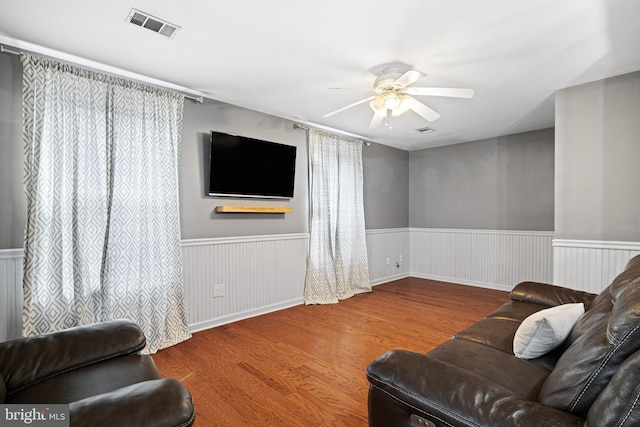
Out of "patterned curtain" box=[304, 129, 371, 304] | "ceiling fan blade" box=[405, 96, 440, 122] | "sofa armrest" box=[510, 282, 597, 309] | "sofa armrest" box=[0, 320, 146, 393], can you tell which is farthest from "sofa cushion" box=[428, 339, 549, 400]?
"patterned curtain" box=[304, 129, 371, 304]

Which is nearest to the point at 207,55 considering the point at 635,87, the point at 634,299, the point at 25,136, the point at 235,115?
the point at 235,115

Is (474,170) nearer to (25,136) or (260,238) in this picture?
(260,238)

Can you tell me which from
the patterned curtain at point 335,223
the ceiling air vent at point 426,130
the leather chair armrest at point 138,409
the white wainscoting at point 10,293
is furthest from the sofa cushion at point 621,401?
the ceiling air vent at point 426,130

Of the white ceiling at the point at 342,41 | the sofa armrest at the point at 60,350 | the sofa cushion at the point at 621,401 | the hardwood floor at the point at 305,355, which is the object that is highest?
the white ceiling at the point at 342,41

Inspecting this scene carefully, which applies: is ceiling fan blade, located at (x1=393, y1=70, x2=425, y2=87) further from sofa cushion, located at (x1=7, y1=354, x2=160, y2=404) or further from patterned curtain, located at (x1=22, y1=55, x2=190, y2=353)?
sofa cushion, located at (x1=7, y1=354, x2=160, y2=404)

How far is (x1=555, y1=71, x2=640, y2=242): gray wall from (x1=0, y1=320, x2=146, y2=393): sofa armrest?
3.59 m

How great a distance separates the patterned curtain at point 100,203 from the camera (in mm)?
2340

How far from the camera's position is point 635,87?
9.09 feet

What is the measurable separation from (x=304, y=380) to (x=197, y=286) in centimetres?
155

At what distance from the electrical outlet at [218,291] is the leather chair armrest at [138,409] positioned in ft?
8.06

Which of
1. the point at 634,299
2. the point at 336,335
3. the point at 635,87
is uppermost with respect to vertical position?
the point at 635,87

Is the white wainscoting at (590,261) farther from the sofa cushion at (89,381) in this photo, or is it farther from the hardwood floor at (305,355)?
the sofa cushion at (89,381)

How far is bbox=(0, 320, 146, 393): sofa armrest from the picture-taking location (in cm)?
130

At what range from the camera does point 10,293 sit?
2.31 meters
